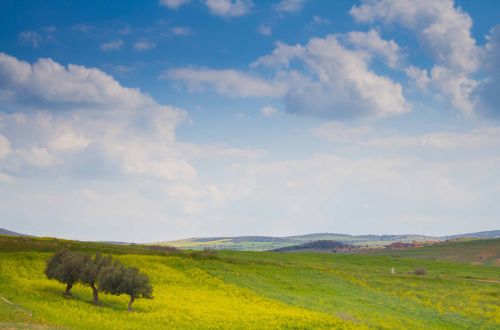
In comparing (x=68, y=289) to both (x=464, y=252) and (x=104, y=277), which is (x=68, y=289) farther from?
(x=464, y=252)

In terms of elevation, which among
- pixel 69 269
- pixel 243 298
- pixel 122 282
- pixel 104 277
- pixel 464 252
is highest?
pixel 464 252

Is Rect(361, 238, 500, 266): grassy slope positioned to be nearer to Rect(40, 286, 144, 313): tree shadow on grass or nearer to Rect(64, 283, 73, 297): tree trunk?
Rect(40, 286, 144, 313): tree shadow on grass

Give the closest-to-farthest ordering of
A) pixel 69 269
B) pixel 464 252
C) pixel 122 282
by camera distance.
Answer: pixel 122 282, pixel 69 269, pixel 464 252

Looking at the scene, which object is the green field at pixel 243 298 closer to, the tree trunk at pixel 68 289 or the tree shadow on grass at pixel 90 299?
the tree shadow on grass at pixel 90 299

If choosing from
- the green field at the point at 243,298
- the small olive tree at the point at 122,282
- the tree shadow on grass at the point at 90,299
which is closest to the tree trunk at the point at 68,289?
the tree shadow on grass at the point at 90,299

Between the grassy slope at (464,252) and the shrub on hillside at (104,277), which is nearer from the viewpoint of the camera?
the shrub on hillside at (104,277)

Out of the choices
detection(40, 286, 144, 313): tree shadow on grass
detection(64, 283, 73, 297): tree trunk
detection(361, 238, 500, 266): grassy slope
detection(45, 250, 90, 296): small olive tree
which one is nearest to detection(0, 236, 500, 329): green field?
detection(40, 286, 144, 313): tree shadow on grass

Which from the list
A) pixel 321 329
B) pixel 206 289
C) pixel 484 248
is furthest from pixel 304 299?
pixel 484 248

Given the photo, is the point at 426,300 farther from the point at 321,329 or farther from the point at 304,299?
the point at 321,329

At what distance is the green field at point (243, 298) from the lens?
41.1m

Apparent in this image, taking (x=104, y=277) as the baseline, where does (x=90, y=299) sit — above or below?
below

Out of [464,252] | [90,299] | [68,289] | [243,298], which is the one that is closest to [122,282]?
[90,299]

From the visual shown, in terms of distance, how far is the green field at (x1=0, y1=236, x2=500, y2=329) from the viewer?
4109 cm

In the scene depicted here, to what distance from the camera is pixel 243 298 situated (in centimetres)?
5838
